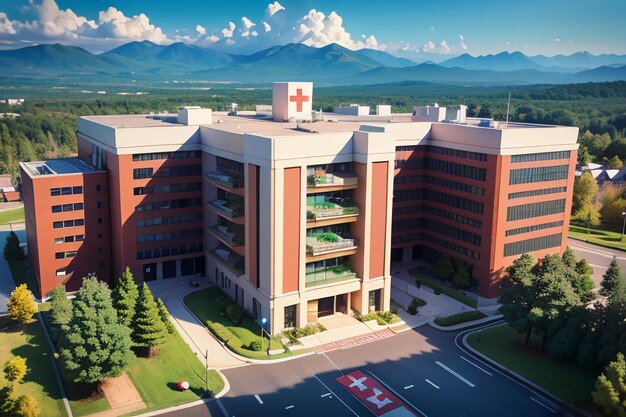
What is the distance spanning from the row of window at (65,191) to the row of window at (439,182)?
37391mm

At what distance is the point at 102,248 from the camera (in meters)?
64.3

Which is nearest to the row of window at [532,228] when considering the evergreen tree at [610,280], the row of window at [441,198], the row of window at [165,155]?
the row of window at [441,198]

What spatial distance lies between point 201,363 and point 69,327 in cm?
1141

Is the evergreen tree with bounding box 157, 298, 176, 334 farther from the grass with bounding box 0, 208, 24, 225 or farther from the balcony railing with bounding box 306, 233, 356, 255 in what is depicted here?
the grass with bounding box 0, 208, 24, 225

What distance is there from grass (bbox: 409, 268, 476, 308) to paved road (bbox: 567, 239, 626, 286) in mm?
20893

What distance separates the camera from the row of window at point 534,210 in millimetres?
62519

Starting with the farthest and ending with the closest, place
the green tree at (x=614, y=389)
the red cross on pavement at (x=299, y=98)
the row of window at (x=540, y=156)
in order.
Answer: the red cross on pavement at (x=299, y=98) → the row of window at (x=540, y=156) → the green tree at (x=614, y=389)

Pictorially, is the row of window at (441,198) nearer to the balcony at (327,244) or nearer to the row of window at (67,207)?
the balcony at (327,244)

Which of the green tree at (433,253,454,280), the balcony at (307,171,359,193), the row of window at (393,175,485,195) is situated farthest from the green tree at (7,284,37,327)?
the green tree at (433,253,454,280)

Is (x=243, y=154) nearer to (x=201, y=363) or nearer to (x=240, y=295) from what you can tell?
(x=240, y=295)

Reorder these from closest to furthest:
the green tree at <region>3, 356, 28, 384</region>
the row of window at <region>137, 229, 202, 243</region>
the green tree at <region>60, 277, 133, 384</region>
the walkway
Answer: the green tree at <region>60, 277, 133, 384</region>
the green tree at <region>3, 356, 28, 384</region>
the walkway
the row of window at <region>137, 229, 202, 243</region>

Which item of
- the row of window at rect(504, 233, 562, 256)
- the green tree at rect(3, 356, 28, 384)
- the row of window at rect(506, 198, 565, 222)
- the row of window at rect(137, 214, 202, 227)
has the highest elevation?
the row of window at rect(506, 198, 565, 222)

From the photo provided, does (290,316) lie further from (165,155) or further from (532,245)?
(532,245)

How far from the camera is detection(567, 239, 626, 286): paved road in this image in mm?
75062
